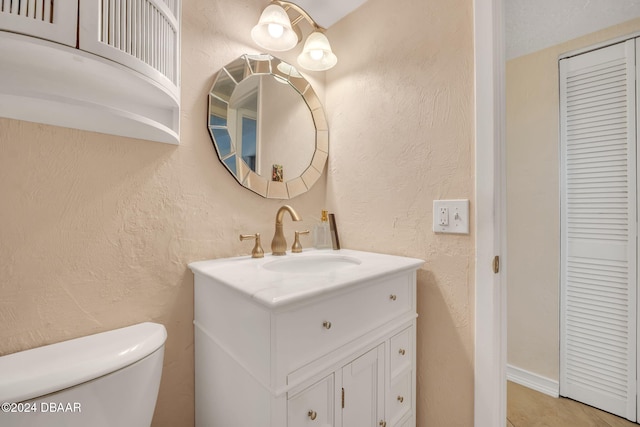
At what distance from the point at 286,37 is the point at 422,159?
78 cm

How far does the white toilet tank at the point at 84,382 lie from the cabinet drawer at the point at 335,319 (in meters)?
0.40

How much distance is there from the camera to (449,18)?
1011mm

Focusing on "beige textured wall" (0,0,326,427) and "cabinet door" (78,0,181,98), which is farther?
"beige textured wall" (0,0,326,427)

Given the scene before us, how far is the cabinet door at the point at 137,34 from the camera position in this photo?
1.95 feet

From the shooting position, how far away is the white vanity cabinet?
549 mm

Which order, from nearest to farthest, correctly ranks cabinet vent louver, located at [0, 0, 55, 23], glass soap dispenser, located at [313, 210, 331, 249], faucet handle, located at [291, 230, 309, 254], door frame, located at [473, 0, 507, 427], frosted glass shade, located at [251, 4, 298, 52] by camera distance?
cabinet vent louver, located at [0, 0, 55, 23] → door frame, located at [473, 0, 507, 427] → frosted glass shade, located at [251, 4, 298, 52] → faucet handle, located at [291, 230, 309, 254] → glass soap dispenser, located at [313, 210, 331, 249]

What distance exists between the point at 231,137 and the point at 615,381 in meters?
2.27

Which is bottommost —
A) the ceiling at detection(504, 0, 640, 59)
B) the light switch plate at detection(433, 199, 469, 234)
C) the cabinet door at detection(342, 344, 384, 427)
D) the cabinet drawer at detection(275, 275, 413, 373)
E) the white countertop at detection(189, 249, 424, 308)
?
the cabinet door at detection(342, 344, 384, 427)

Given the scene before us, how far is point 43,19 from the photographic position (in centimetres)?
54

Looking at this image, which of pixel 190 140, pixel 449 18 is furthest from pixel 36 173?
pixel 449 18

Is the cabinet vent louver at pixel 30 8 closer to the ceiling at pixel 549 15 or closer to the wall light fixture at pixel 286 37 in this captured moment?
the wall light fixture at pixel 286 37

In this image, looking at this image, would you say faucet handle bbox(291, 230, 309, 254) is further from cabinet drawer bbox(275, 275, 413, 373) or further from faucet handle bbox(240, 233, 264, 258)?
cabinet drawer bbox(275, 275, 413, 373)

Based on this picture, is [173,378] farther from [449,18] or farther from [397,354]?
[449,18]

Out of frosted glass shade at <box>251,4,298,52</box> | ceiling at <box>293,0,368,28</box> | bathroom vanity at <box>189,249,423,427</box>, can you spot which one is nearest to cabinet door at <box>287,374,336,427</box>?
bathroom vanity at <box>189,249,423,427</box>
